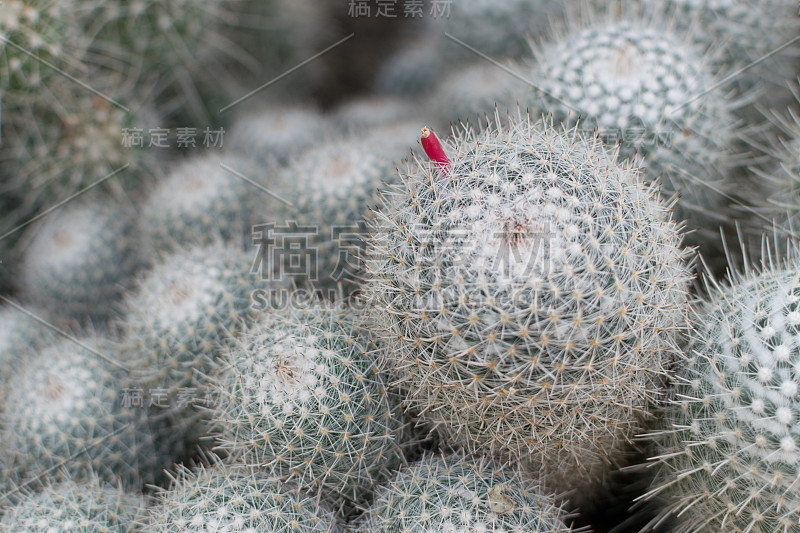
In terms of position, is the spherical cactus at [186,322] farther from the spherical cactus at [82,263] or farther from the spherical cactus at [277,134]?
the spherical cactus at [277,134]

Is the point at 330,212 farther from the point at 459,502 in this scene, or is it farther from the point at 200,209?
the point at 459,502

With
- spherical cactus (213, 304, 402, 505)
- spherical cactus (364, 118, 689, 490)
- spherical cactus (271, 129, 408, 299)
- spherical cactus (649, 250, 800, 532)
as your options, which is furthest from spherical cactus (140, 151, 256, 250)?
spherical cactus (649, 250, 800, 532)

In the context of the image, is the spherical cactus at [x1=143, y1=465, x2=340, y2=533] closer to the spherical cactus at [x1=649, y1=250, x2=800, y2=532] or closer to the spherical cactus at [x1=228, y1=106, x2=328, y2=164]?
the spherical cactus at [x1=649, y1=250, x2=800, y2=532]

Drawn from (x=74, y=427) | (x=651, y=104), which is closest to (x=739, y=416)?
(x=651, y=104)

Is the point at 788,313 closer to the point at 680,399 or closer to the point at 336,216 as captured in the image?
the point at 680,399

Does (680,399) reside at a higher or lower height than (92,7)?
lower

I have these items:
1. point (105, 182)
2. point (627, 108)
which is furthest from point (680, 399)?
point (105, 182)
